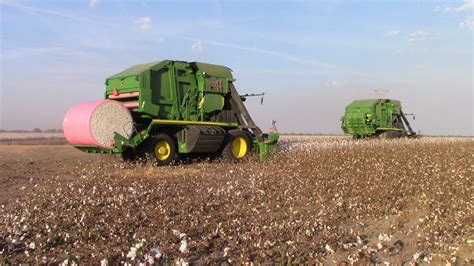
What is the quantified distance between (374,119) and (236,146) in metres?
15.6

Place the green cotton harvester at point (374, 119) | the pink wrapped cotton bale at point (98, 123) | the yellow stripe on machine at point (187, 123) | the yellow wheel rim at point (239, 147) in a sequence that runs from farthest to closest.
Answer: the green cotton harvester at point (374, 119)
the yellow wheel rim at point (239, 147)
the yellow stripe on machine at point (187, 123)
the pink wrapped cotton bale at point (98, 123)

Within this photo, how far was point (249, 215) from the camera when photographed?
6.64 meters

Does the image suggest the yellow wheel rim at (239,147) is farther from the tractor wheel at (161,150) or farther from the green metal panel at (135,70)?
the green metal panel at (135,70)

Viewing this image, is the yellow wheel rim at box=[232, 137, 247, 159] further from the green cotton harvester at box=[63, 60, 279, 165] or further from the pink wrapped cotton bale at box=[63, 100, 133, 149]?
the pink wrapped cotton bale at box=[63, 100, 133, 149]

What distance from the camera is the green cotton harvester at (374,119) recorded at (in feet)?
92.9

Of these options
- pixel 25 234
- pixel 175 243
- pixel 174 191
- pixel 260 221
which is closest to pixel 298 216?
pixel 260 221

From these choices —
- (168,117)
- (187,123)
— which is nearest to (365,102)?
(187,123)

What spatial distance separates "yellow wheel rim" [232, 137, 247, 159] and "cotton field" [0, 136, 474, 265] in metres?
4.14

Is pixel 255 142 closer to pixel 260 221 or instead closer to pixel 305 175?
pixel 305 175

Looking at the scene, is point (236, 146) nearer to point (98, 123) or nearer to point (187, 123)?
point (187, 123)

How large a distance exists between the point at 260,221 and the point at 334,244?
124 centimetres

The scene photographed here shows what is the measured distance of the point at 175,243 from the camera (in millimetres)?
5250

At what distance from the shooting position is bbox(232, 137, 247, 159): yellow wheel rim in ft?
49.2

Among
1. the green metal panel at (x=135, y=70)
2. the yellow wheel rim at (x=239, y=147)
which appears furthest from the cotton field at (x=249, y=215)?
the yellow wheel rim at (x=239, y=147)
